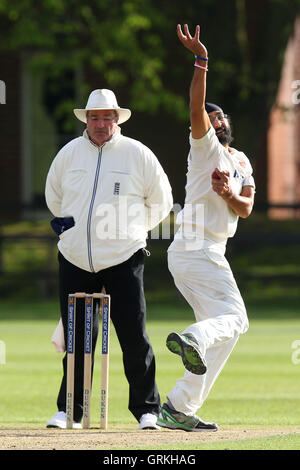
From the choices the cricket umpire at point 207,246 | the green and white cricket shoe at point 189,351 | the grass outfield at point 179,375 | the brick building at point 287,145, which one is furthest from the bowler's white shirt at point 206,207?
the brick building at point 287,145

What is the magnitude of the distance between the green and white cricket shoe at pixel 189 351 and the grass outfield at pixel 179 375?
0.45m

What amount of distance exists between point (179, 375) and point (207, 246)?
447 centimetres

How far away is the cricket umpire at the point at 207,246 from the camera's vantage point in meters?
7.26

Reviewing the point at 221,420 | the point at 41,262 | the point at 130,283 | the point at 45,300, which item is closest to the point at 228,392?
the point at 221,420

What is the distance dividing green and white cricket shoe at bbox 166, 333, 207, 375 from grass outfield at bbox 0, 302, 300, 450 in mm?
445

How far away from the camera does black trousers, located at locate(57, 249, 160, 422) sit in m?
7.72

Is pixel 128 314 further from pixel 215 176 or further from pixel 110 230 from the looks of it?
pixel 215 176

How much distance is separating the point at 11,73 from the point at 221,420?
16.2 meters

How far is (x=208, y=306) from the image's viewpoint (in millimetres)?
7504
